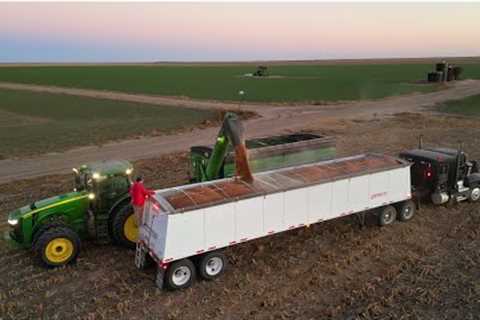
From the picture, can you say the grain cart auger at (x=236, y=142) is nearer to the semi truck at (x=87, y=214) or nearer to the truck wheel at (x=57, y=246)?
the semi truck at (x=87, y=214)

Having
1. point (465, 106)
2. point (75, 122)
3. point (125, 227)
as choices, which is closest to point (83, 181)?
point (125, 227)

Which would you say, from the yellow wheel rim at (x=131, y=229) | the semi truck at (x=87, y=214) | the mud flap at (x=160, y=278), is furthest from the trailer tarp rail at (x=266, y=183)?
the yellow wheel rim at (x=131, y=229)

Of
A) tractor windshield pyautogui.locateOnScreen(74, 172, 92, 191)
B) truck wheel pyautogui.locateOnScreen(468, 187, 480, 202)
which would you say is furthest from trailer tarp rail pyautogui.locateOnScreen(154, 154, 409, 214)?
truck wheel pyautogui.locateOnScreen(468, 187, 480, 202)

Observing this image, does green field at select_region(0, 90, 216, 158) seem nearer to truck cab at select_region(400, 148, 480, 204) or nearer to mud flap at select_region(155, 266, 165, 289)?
mud flap at select_region(155, 266, 165, 289)

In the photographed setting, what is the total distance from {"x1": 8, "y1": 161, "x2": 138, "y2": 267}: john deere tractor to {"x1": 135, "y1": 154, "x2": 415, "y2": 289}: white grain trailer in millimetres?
1484

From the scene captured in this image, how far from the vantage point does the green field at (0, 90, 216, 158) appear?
100 ft

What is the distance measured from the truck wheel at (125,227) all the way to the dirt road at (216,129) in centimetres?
1254

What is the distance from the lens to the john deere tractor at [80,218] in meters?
11.3

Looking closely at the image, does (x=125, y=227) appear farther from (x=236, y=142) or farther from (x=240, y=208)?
(x=236, y=142)

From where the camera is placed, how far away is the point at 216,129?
35.5 meters

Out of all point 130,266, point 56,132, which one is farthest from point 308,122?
point 130,266

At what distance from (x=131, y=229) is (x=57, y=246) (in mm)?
2137

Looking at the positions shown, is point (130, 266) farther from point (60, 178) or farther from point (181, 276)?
point (60, 178)

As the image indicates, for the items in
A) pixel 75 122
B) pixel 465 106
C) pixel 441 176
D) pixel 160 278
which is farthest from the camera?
pixel 465 106
